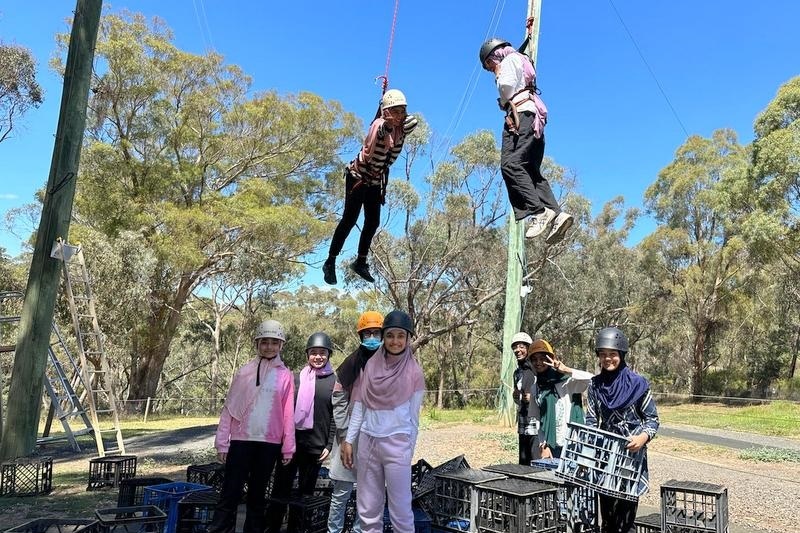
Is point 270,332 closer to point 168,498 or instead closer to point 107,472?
point 168,498

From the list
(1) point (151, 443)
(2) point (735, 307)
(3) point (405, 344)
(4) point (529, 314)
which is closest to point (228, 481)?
(3) point (405, 344)

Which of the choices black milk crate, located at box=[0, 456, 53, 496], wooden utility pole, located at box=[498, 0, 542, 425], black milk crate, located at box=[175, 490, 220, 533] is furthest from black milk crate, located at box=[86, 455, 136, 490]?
wooden utility pole, located at box=[498, 0, 542, 425]


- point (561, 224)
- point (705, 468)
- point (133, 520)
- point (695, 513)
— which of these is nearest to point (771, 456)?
point (705, 468)

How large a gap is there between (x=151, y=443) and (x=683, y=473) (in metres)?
8.79

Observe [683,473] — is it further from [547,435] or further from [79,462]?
[79,462]

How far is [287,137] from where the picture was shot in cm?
2144

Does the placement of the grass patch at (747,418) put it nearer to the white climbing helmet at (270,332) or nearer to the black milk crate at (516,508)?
the black milk crate at (516,508)

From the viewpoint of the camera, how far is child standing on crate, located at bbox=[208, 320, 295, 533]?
3658 mm

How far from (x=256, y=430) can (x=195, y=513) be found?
71 cm

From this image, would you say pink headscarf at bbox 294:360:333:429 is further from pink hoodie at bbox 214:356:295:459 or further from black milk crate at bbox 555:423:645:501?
black milk crate at bbox 555:423:645:501

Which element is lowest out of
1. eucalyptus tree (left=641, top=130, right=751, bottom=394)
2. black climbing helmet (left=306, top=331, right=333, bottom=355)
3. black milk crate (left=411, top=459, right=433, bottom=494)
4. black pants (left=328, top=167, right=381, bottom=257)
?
black milk crate (left=411, top=459, right=433, bottom=494)

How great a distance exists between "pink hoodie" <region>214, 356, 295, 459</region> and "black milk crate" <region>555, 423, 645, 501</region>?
1.76 m

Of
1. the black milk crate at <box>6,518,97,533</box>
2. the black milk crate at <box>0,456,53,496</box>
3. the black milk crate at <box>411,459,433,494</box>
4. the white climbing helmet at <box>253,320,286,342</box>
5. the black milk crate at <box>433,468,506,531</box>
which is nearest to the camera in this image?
the black milk crate at <box>6,518,97,533</box>

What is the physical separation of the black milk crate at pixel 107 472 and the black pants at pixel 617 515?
15.6 feet
